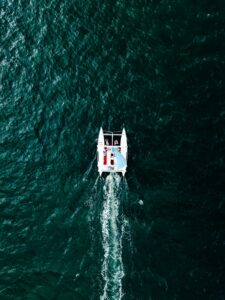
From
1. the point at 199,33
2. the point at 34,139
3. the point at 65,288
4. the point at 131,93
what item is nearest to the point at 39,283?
the point at 65,288

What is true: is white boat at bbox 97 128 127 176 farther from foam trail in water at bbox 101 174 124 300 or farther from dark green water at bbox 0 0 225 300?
foam trail in water at bbox 101 174 124 300

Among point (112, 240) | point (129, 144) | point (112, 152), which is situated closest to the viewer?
point (112, 240)

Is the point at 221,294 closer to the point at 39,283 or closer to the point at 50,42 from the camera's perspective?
the point at 39,283

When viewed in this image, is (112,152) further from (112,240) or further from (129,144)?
(112,240)

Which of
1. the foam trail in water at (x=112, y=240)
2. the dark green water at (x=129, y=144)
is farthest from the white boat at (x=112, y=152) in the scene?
the foam trail in water at (x=112, y=240)

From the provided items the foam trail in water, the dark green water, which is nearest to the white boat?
the dark green water

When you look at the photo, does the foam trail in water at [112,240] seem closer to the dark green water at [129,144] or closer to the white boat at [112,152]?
the dark green water at [129,144]

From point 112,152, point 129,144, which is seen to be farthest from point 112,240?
point 129,144
